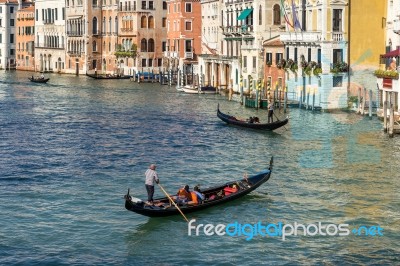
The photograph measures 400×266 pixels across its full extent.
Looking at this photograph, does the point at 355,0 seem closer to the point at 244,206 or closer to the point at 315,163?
the point at 315,163

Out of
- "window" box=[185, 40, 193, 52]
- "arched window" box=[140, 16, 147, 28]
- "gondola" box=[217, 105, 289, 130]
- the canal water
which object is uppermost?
"arched window" box=[140, 16, 147, 28]

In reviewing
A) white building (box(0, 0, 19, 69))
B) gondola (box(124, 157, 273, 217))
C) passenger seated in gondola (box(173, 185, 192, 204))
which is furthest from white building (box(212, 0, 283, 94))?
white building (box(0, 0, 19, 69))

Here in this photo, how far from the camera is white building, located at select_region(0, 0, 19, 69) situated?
11131 cm

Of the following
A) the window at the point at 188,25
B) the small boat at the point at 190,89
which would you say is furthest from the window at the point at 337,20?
the window at the point at 188,25

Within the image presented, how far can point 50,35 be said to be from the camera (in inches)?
4050

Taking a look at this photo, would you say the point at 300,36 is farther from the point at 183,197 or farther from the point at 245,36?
the point at 183,197

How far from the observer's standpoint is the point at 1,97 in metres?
62.9

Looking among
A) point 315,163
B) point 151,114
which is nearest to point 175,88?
point 151,114

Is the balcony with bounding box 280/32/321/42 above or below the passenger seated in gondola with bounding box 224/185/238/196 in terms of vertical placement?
above

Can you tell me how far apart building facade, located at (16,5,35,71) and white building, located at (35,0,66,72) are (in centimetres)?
114

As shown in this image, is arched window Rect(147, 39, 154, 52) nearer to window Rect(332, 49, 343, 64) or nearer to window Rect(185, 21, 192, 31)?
window Rect(185, 21, 192, 31)

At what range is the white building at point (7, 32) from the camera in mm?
111312

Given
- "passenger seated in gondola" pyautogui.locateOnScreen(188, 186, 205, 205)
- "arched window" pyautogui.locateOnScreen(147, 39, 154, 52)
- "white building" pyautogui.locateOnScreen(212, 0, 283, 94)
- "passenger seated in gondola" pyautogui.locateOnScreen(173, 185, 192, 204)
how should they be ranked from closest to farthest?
"passenger seated in gondola" pyautogui.locateOnScreen(173, 185, 192, 204), "passenger seated in gondola" pyautogui.locateOnScreen(188, 186, 205, 205), "white building" pyautogui.locateOnScreen(212, 0, 283, 94), "arched window" pyautogui.locateOnScreen(147, 39, 154, 52)


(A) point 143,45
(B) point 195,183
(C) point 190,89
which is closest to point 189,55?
(A) point 143,45
